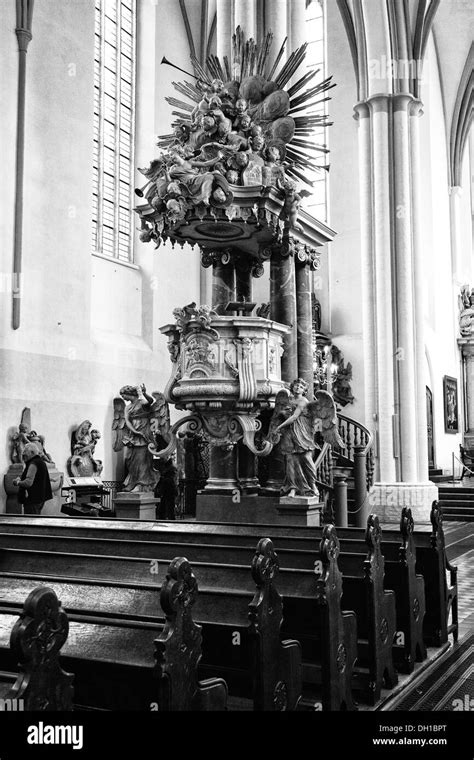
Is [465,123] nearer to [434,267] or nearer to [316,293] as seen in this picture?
[434,267]

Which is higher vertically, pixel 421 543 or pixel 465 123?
pixel 465 123

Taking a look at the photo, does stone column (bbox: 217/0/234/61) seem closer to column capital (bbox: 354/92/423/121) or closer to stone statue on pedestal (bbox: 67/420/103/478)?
column capital (bbox: 354/92/423/121)

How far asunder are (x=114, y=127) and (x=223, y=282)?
7.77 metres

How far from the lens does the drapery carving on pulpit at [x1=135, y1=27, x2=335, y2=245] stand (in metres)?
7.38

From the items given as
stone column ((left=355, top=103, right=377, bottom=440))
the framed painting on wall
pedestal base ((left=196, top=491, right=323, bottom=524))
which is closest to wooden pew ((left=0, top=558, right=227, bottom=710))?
pedestal base ((left=196, top=491, right=323, bottom=524))

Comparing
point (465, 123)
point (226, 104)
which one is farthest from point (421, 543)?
point (465, 123)

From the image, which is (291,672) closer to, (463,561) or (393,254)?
(463,561)

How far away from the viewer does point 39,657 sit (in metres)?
2.13

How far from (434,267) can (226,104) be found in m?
13.7

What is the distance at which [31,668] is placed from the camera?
6.88 feet

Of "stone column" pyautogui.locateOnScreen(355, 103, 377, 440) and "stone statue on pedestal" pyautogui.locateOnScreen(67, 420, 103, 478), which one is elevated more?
"stone column" pyautogui.locateOnScreen(355, 103, 377, 440)

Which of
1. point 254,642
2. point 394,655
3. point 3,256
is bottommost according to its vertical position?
point 394,655

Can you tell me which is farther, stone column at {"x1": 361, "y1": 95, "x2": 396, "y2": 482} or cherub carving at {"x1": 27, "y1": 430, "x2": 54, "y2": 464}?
stone column at {"x1": 361, "y1": 95, "x2": 396, "y2": 482}

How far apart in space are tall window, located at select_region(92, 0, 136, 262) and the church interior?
0.17 ft
